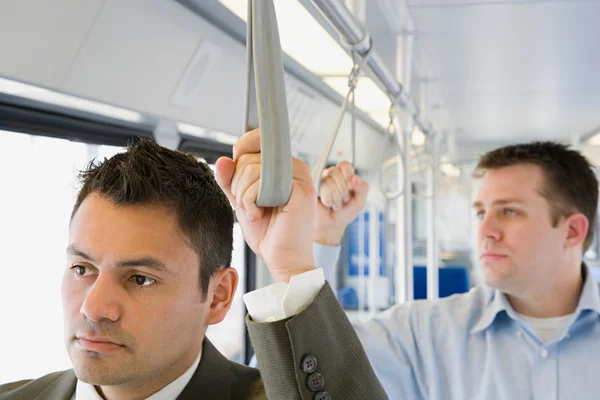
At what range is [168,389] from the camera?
128 cm

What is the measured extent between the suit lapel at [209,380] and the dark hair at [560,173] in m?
1.39

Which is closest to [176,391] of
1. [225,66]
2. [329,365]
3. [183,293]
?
[183,293]

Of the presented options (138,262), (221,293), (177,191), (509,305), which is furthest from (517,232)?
(138,262)

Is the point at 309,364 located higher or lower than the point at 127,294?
lower

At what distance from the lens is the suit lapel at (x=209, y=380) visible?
4.23 feet

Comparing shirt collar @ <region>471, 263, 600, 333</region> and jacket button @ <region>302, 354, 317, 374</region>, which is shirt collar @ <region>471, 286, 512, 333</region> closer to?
shirt collar @ <region>471, 263, 600, 333</region>

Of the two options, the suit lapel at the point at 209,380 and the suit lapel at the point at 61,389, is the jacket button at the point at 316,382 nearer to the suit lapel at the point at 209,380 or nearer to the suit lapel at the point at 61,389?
the suit lapel at the point at 209,380

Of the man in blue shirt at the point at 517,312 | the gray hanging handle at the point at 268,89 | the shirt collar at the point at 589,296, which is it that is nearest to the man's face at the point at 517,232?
the man in blue shirt at the point at 517,312

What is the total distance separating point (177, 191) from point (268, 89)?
60 cm

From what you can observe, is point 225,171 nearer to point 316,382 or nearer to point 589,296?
point 316,382

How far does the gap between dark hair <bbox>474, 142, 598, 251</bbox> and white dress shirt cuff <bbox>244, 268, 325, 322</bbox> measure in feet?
4.84

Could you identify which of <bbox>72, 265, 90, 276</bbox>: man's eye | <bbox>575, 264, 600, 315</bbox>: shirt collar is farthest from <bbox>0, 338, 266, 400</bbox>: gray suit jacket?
<bbox>575, 264, 600, 315</bbox>: shirt collar

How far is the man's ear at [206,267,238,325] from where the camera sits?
1359 millimetres

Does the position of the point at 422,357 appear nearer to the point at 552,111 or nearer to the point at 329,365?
the point at 329,365
